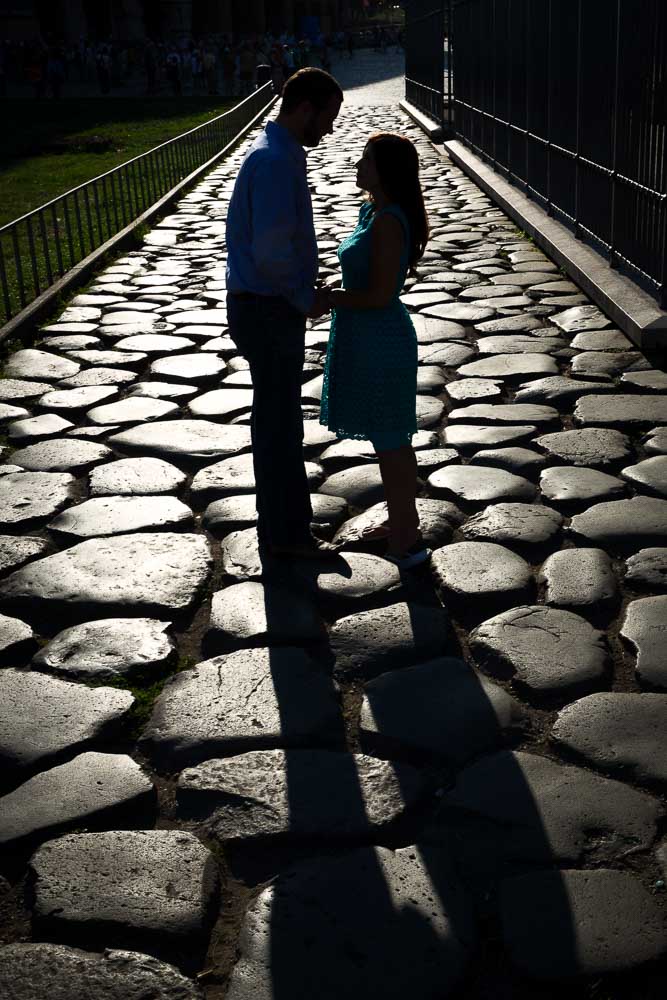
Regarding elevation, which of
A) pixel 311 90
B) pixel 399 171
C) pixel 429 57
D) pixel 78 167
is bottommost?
pixel 78 167

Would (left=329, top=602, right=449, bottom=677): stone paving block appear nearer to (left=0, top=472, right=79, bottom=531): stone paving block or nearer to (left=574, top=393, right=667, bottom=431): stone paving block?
(left=0, top=472, right=79, bottom=531): stone paving block

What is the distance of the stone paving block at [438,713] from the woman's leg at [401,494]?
2.65 ft

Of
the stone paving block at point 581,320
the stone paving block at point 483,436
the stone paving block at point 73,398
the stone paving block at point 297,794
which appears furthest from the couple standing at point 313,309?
the stone paving block at point 581,320

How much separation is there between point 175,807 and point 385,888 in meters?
0.61

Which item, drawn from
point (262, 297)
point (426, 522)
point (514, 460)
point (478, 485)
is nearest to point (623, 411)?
point (514, 460)

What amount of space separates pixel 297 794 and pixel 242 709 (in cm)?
45

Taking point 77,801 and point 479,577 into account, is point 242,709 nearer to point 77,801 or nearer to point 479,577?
point 77,801

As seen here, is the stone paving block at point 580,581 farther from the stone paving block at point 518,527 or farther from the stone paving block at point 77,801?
the stone paving block at point 77,801

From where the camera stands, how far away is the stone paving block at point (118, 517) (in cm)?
459

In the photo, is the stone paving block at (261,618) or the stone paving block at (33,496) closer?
the stone paving block at (261,618)

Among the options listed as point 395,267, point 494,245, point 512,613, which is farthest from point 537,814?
point 494,245

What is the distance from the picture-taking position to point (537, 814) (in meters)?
2.73

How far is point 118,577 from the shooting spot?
4.14 metres

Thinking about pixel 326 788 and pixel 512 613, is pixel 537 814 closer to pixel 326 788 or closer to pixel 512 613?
pixel 326 788
